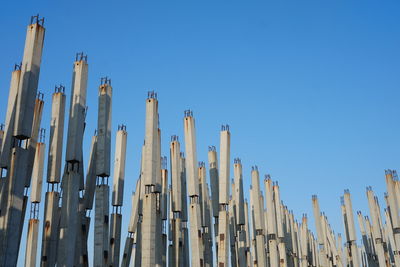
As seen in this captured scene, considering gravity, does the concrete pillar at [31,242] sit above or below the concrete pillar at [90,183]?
below

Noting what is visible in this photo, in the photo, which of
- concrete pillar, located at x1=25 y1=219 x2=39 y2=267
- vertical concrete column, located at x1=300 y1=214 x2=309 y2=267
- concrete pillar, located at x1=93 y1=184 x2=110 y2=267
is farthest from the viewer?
vertical concrete column, located at x1=300 y1=214 x2=309 y2=267

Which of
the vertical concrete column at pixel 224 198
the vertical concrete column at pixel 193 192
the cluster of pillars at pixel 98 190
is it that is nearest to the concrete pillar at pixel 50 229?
the cluster of pillars at pixel 98 190

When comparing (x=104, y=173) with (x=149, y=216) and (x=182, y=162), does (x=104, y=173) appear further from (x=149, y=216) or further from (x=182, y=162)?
(x=182, y=162)

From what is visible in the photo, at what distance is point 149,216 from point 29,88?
8469 millimetres

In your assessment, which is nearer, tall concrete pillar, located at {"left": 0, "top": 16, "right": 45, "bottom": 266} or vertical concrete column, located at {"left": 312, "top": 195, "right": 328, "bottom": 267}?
tall concrete pillar, located at {"left": 0, "top": 16, "right": 45, "bottom": 266}

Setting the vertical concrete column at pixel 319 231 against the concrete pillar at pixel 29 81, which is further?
the vertical concrete column at pixel 319 231

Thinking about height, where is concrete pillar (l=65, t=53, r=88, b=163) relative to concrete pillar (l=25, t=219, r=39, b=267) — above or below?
above

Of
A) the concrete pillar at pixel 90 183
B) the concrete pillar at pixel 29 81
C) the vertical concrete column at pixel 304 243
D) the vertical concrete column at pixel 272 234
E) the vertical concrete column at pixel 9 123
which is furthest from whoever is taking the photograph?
the vertical concrete column at pixel 304 243

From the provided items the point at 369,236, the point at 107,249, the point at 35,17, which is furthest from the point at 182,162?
the point at 369,236

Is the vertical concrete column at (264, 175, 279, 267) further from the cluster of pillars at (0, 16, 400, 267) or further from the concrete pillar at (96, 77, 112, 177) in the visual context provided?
the concrete pillar at (96, 77, 112, 177)

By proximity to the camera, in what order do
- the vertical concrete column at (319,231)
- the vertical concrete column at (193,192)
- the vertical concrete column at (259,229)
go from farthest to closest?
the vertical concrete column at (319,231), the vertical concrete column at (259,229), the vertical concrete column at (193,192)

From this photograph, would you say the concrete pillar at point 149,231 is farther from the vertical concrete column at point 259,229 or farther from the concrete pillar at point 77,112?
the vertical concrete column at point 259,229

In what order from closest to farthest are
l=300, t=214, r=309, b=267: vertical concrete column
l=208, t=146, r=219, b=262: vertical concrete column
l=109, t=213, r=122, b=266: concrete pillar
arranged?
1. l=109, t=213, r=122, b=266: concrete pillar
2. l=208, t=146, r=219, b=262: vertical concrete column
3. l=300, t=214, r=309, b=267: vertical concrete column

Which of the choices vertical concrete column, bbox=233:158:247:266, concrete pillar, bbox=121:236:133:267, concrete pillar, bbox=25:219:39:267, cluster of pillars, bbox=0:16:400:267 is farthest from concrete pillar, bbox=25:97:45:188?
vertical concrete column, bbox=233:158:247:266
